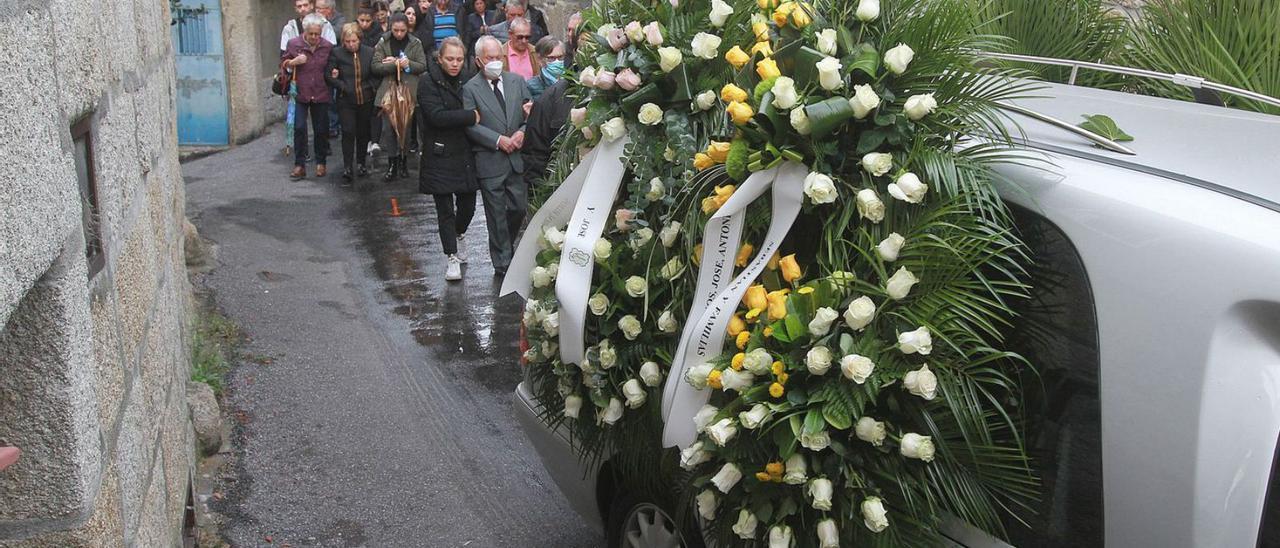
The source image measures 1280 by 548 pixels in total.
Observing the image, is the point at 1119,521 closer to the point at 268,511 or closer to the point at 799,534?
the point at 799,534

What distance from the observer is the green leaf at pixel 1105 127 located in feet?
10.0

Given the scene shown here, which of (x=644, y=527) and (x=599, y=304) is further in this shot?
(x=644, y=527)

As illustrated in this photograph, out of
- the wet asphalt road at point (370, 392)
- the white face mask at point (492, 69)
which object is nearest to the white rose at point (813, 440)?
the wet asphalt road at point (370, 392)

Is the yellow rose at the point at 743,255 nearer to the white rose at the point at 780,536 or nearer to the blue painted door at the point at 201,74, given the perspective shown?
the white rose at the point at 780,536

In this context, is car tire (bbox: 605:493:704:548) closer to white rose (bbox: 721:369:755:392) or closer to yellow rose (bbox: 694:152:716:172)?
white rose (bbox: 721:369:755:392)

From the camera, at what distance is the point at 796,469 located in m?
3.00

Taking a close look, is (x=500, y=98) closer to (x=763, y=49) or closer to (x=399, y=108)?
(x=399, y=108)

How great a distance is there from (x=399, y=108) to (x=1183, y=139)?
11252 mm

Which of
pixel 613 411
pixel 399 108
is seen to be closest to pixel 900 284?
pixel 613 411

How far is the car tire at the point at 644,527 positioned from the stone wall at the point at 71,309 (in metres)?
1.39

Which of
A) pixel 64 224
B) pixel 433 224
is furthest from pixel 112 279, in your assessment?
pixel 433 224

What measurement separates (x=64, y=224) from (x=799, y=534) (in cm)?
177

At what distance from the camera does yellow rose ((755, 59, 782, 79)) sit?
328cm

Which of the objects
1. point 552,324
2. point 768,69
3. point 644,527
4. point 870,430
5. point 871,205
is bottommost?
point 644,527
